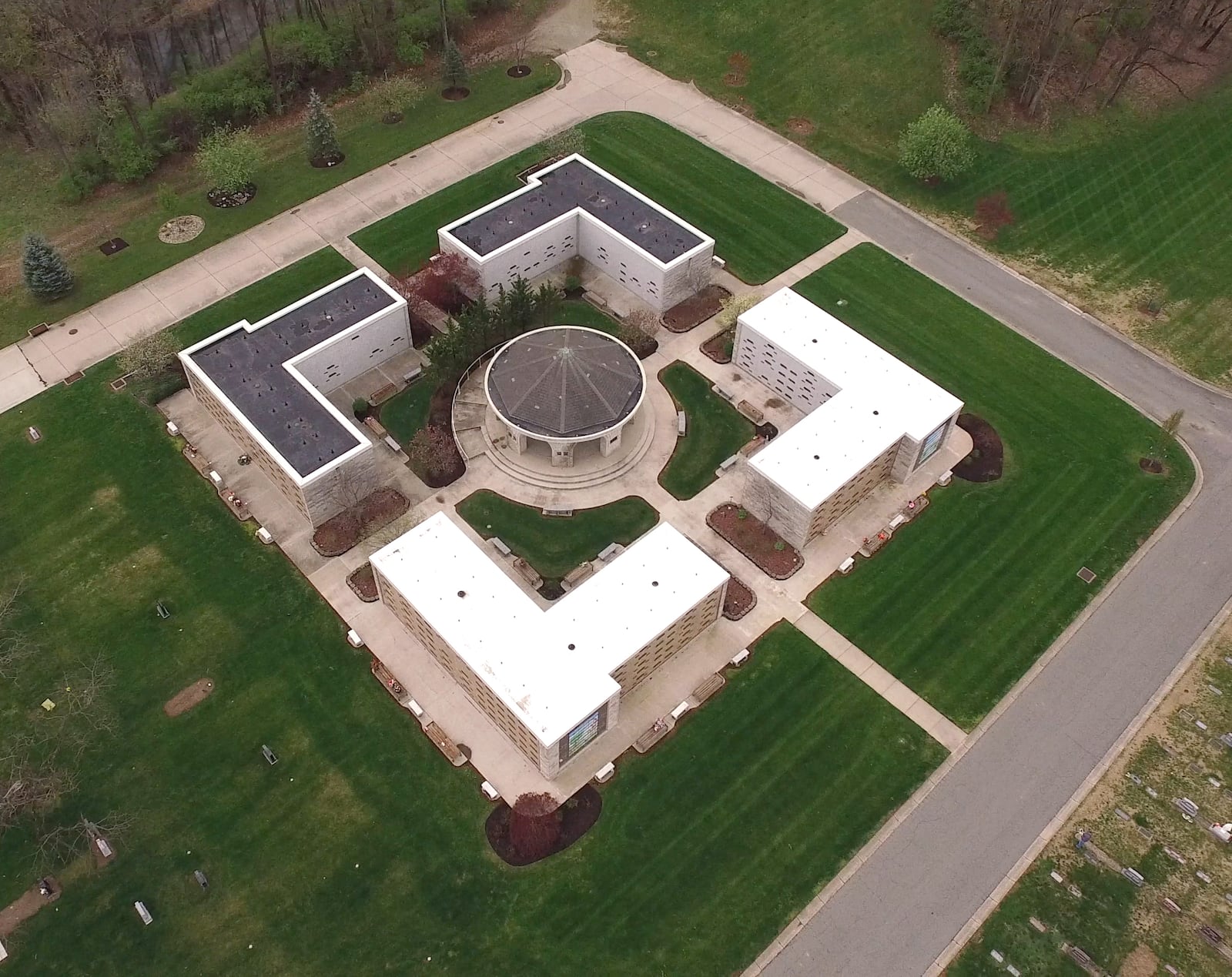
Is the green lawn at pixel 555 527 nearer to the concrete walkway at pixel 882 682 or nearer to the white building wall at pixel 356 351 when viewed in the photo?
the concrete walkway at pixel 882 682

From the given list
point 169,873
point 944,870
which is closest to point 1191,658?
point 944,870

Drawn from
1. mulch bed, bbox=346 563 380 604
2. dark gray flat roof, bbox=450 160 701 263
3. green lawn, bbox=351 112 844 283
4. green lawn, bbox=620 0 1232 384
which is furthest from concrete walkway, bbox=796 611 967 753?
green lawn, bbox=620 0 1232 384

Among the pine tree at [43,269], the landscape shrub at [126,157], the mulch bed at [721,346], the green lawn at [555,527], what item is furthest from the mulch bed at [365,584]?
the landscape shrub at [126,157]

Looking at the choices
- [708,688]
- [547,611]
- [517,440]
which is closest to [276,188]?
[517,440]

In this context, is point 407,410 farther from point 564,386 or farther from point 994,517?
point 994,517

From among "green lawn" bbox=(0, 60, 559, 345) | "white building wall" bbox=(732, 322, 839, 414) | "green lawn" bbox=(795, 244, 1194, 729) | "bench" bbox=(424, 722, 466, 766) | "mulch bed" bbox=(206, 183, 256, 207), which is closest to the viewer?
"bench" bbox=(424, 722, 466, 766)

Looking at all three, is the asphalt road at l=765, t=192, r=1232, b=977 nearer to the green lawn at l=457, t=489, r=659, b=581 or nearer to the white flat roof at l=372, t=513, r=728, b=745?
the white flat roof at l=372, t=513, r=728, b=745
